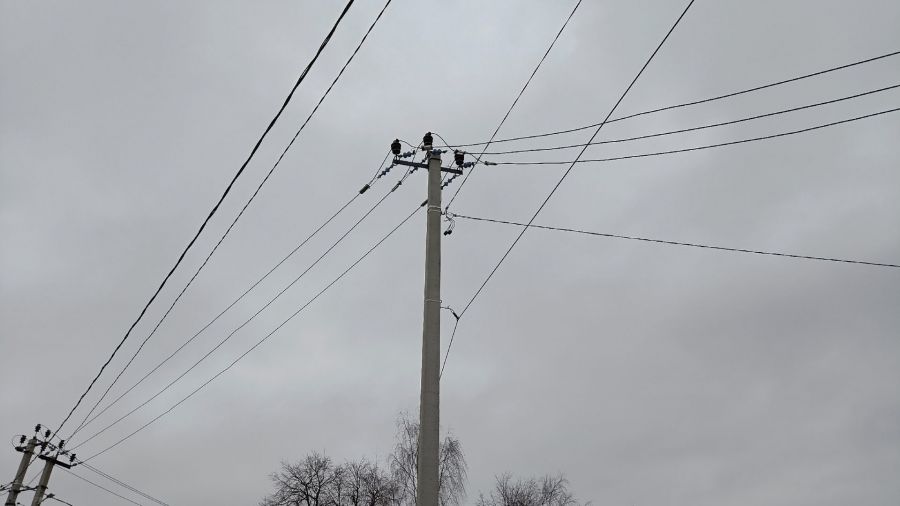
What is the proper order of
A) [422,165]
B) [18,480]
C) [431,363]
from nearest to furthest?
[431,363] → [422,165] → [18,480]

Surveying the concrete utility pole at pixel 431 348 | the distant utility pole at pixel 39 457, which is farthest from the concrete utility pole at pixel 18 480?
the concrete utility pole at pixel 431 348

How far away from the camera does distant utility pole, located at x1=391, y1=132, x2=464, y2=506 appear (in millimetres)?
9047

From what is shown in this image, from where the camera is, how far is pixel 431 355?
9672 millimetres

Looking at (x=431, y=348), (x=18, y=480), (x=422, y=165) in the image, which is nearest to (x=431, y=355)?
(x=431, y=348)

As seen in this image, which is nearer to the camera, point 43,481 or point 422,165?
point 422,165

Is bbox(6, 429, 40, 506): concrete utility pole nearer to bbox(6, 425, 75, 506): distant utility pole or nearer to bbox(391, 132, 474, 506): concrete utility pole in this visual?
bbox(6, 425, 75, 506): distant utility pole

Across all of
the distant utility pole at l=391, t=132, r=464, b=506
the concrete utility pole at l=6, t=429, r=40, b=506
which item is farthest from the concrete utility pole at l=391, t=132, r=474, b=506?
the concrete utility pole at l=6, t=429, r=40, b=506

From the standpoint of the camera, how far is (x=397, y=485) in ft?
136

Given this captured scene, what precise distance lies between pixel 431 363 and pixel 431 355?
4.4 inches

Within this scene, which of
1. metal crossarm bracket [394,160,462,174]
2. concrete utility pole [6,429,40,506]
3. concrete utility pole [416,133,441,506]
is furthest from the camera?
concrete utility pole [6,429,40,506]

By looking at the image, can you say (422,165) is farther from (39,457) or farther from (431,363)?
(39,457)

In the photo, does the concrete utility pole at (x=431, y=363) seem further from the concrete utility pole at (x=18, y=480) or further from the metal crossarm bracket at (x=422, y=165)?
the concrete utility pole at (x=18, y=480)

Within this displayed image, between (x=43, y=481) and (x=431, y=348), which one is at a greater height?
(x=43, y=481)

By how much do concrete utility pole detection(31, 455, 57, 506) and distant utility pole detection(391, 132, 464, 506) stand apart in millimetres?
26242
